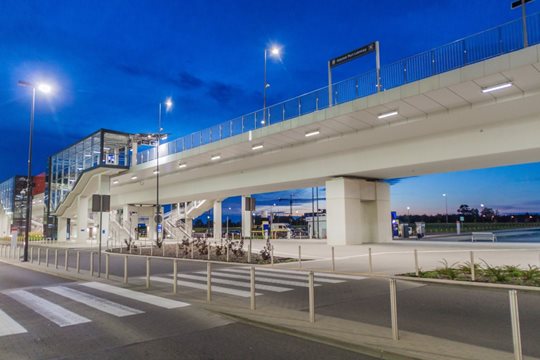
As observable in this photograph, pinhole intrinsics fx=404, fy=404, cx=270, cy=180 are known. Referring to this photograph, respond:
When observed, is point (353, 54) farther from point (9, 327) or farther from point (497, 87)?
point (9, 327)

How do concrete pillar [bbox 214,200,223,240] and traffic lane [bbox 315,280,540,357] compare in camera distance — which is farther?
concrete pillar [bbox 214,200,223,240]

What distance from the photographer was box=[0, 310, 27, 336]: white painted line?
7027mm

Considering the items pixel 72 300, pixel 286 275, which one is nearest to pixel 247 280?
pixel 286 275

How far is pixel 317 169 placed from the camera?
98.6ft

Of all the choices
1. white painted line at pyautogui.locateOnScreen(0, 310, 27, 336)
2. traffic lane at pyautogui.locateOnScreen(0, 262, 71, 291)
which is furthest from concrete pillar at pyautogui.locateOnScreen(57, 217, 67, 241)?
white painted line at pyautogui.locateOnScreen(0, 310, 27, 336)

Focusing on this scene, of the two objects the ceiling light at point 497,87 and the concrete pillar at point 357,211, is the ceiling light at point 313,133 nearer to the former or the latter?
the concrete pillar at point 357,211

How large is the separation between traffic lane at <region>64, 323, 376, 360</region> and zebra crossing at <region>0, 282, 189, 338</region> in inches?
89.2

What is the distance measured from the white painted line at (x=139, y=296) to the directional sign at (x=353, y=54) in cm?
1964

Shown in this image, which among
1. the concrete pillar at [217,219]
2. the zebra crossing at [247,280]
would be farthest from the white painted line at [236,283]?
the concrete pillar at [217,219]

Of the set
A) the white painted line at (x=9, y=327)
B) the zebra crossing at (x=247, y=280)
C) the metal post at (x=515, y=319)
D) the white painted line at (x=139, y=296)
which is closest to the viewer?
the metal post at (x=515, y=319)

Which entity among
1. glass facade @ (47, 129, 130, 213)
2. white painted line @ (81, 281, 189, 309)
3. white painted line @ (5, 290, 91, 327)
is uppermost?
glass facade @ (47, 129, 130, 213)

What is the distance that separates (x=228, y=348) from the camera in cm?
592

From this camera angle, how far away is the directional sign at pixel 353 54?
24.3 meters

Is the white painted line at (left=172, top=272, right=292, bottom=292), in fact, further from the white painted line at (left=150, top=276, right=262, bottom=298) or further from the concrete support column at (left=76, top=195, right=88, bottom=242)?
the concrete support column at (left=76, top=195, right=88, bottom=242)
